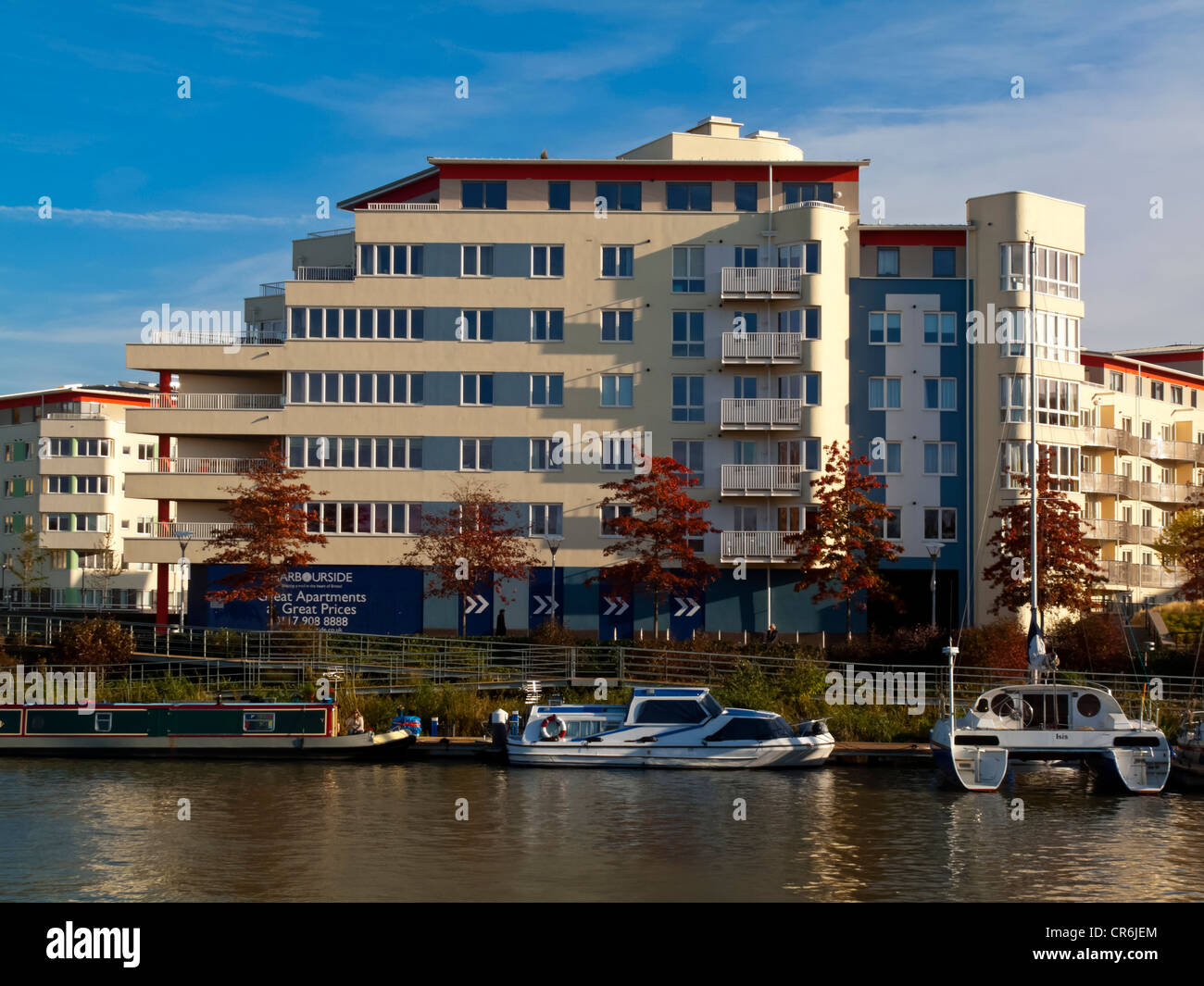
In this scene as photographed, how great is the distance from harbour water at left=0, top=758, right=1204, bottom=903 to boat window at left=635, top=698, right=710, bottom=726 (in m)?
Result: 1.80

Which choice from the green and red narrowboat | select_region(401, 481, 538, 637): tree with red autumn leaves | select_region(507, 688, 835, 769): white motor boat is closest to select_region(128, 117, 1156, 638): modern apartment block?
select_region(401, 481, 538, 637): tree with red autumn leaves

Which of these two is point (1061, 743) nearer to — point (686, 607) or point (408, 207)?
point (686, 607)

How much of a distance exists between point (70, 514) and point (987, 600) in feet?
237

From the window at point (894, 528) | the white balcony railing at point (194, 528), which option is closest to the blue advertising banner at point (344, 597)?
the white balcony railing at point (194, 528)

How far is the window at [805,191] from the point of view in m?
69.8

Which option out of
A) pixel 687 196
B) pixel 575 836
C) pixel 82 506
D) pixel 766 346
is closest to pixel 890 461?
pixel 766 346

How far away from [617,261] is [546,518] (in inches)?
490

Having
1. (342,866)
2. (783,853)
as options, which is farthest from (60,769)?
(783,853)

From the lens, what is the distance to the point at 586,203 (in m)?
70.0

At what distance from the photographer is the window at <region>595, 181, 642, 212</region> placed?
6988 centimetres

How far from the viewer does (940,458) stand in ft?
226

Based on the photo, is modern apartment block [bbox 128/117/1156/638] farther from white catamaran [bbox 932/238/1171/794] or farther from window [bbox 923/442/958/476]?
white catamaran [bbox 932/238/1171/794]

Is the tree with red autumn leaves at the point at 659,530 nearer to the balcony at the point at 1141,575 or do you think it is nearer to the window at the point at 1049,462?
the window at the point at 1049,462
